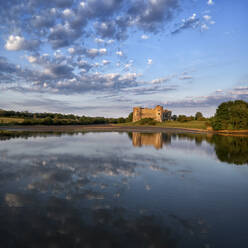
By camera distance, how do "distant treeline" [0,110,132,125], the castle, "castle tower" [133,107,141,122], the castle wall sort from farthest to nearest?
the castle, the castle wall, "castle tower" [133,107,141,122], "distant treeline" [0,110,132,125]

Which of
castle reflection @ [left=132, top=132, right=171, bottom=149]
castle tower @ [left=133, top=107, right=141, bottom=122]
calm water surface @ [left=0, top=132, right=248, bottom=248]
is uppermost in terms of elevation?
castle tower @ [left=133, top=107, right=141, bottom=122]

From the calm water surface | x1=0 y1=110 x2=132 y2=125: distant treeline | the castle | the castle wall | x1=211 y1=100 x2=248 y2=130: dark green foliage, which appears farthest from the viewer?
the castle

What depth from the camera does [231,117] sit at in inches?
2094

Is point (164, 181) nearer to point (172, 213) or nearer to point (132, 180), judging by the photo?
point (132, 180)

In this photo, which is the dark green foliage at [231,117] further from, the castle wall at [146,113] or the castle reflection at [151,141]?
the castle wall at [146,113]

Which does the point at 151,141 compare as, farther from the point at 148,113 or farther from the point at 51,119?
the point at 148,113

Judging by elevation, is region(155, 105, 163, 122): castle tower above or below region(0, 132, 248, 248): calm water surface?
above

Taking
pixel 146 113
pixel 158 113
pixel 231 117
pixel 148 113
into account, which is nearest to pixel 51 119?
pixel 231 117

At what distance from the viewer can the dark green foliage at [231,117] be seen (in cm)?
5232

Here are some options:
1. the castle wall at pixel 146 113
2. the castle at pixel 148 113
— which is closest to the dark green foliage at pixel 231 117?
the castle wall at pixel 146 113

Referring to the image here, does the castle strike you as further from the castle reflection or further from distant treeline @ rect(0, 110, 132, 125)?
the castle reflection

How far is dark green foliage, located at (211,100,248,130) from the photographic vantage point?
5232cm

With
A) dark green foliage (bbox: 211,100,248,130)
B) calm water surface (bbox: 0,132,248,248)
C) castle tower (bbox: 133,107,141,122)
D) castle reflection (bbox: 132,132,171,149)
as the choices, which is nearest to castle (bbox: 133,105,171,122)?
castle tower (bbox: 133,107,141,122)

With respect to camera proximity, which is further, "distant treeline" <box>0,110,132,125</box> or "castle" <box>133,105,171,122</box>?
"castle" <box>133,105,171,122</box>
